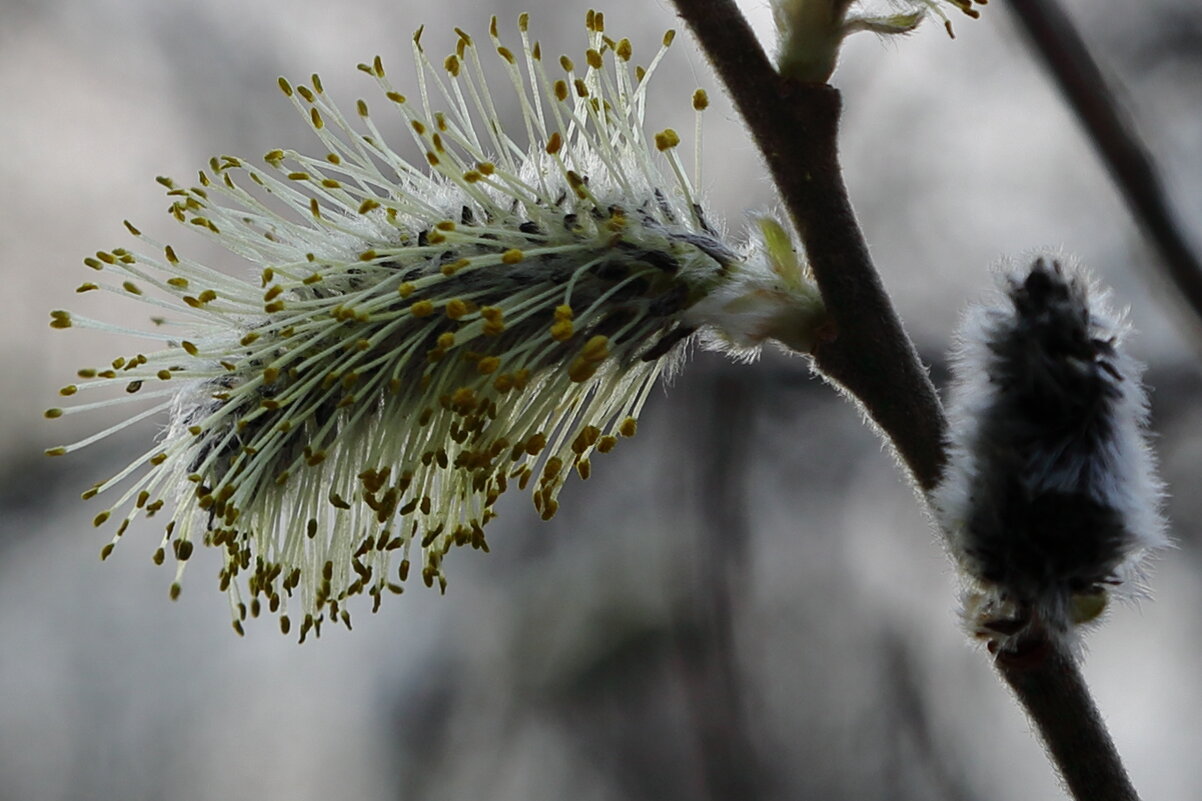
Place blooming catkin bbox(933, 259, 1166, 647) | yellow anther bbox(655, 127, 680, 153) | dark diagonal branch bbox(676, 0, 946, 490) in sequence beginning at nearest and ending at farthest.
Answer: blooming catkin bbox(933, 259, 1166, 647) → dark diagonal branch bbox(676, 0, 946, 490) → yellow anther bbox(655, 127, 680, 153)

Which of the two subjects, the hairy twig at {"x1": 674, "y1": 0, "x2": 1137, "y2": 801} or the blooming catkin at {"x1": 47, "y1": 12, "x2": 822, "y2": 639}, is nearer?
the hairy twig at {"x1": 674, "y1": 0, "x2": 1137, "y2": 801}

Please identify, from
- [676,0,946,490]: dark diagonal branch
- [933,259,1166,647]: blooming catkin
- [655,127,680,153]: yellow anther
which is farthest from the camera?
[655,127,680,153]: yellow anther

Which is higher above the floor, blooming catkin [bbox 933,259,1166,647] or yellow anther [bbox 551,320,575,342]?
yellow anther [bbox 551,320,575,342]

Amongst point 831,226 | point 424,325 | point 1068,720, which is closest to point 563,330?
point 424,325

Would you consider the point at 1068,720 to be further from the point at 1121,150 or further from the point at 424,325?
the point at 424,325

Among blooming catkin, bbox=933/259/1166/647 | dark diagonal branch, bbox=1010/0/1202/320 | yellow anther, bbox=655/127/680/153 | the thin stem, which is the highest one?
yellow anther, bbox=655/127/680/153

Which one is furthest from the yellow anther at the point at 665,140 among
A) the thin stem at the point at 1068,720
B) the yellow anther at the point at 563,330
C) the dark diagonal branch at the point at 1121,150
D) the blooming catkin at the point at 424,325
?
the thin stem at the point at 1068,720

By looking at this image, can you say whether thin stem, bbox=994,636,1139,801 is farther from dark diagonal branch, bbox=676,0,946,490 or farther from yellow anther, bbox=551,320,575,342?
yellow anther, bbox=551,320,575,342

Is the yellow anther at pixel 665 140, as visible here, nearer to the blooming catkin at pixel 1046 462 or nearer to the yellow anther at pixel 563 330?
the yellow anther at pixel 563 330

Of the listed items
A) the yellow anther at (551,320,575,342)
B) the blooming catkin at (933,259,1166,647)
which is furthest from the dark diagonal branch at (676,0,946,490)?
the yellow anther at (551,320,575,342)
